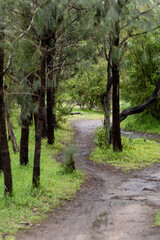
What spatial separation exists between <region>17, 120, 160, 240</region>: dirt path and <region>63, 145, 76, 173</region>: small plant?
0.75 m

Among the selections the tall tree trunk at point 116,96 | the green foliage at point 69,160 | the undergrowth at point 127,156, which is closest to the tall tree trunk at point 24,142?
the green foliage at point 69,160

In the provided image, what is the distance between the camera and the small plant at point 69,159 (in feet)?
32.4

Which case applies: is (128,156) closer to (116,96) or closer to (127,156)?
(127,156)

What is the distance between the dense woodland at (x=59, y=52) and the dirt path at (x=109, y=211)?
1.51 m

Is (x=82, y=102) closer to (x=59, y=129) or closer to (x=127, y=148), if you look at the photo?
(x=59, y=129)

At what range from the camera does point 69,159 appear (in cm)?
997

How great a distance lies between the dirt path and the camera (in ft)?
17.9

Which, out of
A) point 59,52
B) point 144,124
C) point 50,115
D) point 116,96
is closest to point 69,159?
point 116,96

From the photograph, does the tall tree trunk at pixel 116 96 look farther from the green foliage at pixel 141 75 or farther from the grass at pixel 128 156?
the green foliage at pixel 141 75

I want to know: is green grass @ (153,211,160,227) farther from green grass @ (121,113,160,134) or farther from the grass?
green grass @ (121,113,160,134)

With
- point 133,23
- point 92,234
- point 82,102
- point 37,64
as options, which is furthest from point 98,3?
point 82,102

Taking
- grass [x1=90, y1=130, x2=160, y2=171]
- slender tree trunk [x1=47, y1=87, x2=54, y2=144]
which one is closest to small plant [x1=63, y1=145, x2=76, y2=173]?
grass [x1=90, y1=130, x2=160, y2=171]

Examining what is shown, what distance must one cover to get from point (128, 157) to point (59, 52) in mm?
6595

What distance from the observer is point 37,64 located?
25.7 ft
